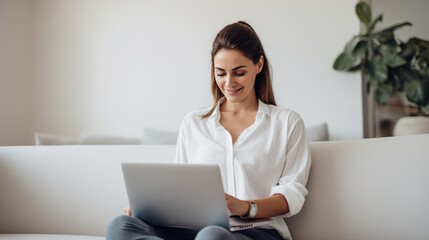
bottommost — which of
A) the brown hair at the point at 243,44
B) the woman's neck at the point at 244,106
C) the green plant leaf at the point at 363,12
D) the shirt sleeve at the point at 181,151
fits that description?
the shirt sleeve at the point at 181,151

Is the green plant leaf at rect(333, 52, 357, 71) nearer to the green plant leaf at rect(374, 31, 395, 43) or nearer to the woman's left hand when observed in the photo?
the green plant leaf at rect(374, 31, 395, 43)

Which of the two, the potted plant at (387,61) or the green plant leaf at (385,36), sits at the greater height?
the green plant leaf at (385,36)

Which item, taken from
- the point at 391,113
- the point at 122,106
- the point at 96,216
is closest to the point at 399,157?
the point at 96,216

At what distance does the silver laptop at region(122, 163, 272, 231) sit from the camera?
116cm

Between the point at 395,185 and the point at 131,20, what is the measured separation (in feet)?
9.37

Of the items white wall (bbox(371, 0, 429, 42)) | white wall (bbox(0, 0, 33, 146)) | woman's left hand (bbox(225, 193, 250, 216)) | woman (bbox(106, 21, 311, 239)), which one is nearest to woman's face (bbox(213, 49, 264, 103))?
woman (bbox(106, 21, 311, 239))

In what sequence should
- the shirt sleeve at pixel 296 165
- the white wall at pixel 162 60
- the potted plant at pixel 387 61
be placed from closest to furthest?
the shirt sleeve at pixel 296 165 < the potted plant at pixel 387 61 < the white wall at pixel 162 60

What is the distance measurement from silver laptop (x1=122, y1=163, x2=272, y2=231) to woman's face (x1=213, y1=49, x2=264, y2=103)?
0.49 metres

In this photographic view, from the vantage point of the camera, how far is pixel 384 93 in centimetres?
319

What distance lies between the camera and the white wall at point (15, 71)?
369 cm

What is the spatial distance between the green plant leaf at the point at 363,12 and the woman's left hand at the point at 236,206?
2.32 meters

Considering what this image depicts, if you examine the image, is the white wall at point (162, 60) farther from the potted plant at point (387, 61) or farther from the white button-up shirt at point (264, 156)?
the white button-up shirt at point (264, 156)

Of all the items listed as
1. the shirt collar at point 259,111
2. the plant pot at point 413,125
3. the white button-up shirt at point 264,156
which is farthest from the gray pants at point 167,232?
the plant pot at point 413,125

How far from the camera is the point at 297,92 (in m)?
3.38
